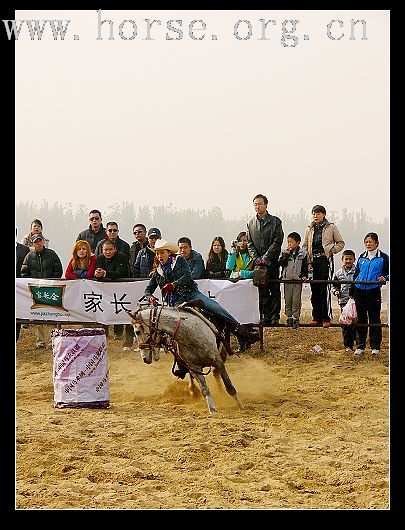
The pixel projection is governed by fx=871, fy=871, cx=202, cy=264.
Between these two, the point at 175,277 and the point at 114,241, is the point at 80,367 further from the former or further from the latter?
the point at 114,241

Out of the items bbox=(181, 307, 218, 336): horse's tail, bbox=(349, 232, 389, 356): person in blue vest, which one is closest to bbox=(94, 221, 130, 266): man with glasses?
bbox=(181, 307, 218, 336): horse's tail

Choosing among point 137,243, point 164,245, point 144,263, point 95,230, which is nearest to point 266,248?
point 144,263

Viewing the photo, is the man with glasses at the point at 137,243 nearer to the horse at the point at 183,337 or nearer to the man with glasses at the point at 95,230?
the man with glasses at the point at 95,230

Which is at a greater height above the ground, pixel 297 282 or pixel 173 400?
pixel 297 282

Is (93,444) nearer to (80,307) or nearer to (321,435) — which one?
(321,435)

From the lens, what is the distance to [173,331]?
10383 millimetres

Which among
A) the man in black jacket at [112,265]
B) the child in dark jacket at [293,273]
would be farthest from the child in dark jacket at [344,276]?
the man in black jacket at [112,265]

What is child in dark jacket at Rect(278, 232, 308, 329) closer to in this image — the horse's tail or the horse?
the horse's tail

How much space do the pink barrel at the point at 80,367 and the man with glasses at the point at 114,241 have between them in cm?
255

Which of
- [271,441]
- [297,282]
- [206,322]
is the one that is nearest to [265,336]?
[297,282]

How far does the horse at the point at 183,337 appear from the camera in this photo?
34.1 ft

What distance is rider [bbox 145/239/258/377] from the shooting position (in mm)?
10508

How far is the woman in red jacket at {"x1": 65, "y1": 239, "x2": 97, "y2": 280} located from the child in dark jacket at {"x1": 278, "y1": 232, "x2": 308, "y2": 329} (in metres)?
2.84

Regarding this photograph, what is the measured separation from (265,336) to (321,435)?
715 cm
